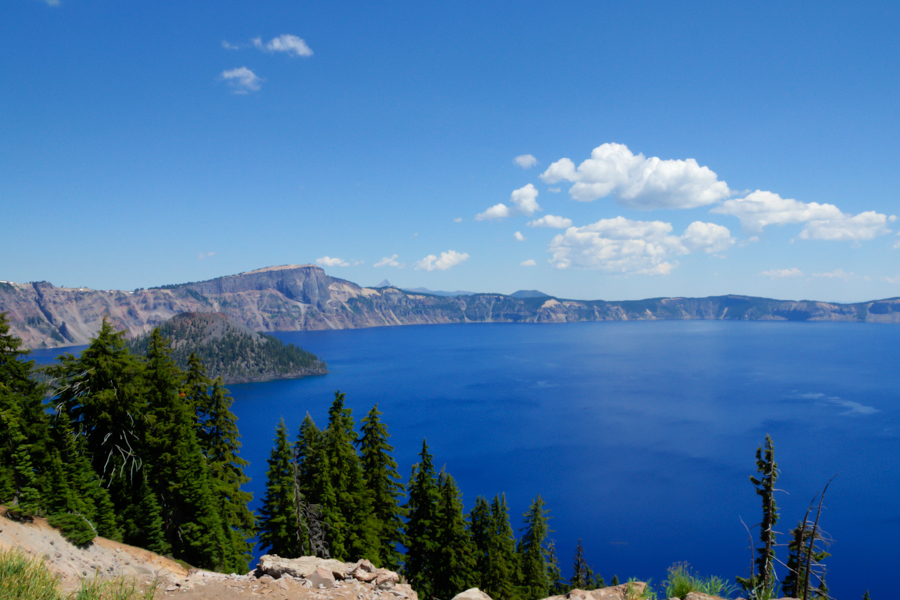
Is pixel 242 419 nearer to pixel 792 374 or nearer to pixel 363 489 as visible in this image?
pixel 363 489

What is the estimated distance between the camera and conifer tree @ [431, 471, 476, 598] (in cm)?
2809

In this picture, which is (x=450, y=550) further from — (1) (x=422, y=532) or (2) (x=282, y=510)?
(2) (x=282, y=510)

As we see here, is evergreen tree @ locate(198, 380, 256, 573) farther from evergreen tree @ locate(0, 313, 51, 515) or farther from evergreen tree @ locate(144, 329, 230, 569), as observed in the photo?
evergreen tree @ locate(0, 313, 51, 515)

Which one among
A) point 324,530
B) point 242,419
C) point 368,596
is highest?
point 368,596

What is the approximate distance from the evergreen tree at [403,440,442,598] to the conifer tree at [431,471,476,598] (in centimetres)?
33

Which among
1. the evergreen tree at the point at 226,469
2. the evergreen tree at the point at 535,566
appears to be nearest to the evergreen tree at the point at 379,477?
the evergreen tree at the point at 226,469

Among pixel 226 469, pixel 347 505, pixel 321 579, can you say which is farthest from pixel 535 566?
pixel 321 579

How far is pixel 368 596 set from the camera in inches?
510

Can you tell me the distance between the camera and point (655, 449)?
85625mm

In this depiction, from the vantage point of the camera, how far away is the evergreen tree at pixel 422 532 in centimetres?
2831

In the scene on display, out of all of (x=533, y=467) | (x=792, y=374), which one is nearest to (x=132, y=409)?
(x=533, y=467)

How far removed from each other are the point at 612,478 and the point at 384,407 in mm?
65434

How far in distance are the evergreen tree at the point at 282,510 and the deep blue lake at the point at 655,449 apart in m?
35.6

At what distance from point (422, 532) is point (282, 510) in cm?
844
